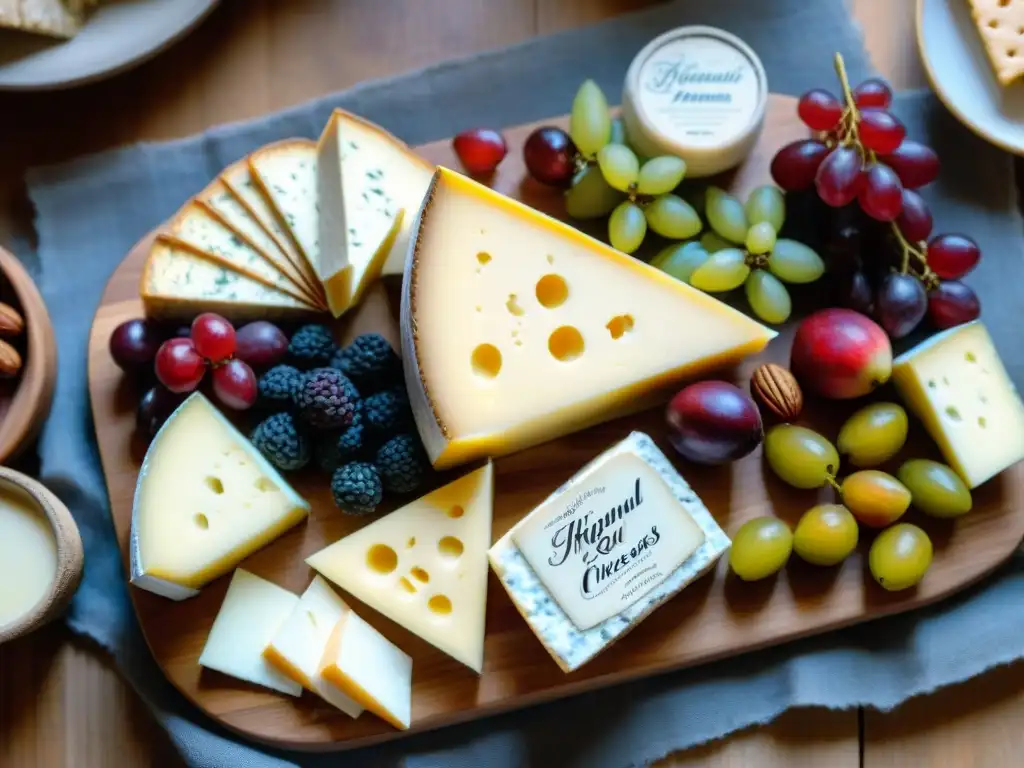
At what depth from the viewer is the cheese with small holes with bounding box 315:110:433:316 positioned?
1.12m

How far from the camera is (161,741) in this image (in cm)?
112

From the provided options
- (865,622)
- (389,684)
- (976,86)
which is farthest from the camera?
(976,86)

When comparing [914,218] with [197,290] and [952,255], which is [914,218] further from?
[197,290]

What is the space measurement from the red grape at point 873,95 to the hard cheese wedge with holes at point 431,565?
64 cm

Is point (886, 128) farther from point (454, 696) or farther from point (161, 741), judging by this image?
point (161, 741)

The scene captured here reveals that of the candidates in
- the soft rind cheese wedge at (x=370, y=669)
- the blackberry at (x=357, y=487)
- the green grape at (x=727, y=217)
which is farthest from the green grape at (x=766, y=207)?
the soft rind cheese wedge at (x=370, y=669)

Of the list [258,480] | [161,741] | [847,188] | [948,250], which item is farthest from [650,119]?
[161,741]

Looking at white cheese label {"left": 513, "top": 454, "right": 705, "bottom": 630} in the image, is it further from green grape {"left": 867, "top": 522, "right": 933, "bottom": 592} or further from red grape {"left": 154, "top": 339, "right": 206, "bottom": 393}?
red grape {"left": 154, "top": 339, "right": 206, "bottom": 393}

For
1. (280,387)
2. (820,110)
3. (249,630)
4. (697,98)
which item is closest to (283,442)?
(280,387)

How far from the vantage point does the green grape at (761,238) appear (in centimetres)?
110

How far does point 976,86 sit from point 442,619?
959 mm

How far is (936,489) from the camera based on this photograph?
1075 millimetres

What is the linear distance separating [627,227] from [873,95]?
13.7 inches

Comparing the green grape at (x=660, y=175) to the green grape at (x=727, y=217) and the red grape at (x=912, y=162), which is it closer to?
the green grape at (x=727, y=217)
